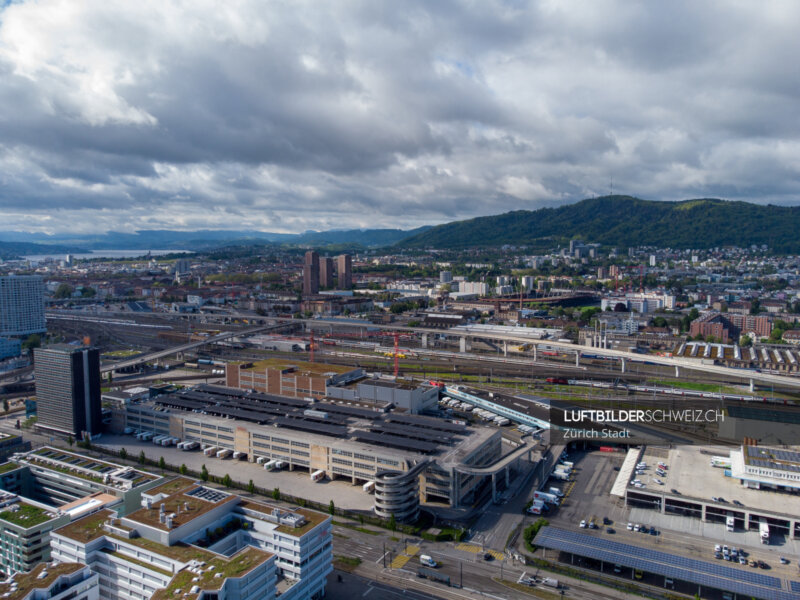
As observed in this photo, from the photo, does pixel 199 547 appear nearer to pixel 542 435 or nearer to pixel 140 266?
pixel 542 435

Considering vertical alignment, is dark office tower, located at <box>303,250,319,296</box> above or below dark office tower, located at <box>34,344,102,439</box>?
above

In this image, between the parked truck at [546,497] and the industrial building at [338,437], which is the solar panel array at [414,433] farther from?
the parked truck at [546,497]

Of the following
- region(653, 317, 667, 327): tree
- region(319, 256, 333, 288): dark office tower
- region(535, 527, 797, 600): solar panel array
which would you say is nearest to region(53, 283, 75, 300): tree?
region(319, 256, 333, 288): dark office tower

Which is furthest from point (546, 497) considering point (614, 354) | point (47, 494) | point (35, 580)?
point (614, 354)

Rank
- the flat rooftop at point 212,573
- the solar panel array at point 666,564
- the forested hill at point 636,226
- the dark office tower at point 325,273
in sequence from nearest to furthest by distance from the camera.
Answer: the flat rooftop at point 212,573 → the solar panel array at point 666,564 → the dark office tower at point 325,273 → the forested hill at point 636,226

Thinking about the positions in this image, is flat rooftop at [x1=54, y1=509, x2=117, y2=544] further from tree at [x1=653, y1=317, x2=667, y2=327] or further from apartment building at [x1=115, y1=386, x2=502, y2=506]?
tree at [x1=653, y1=317, x2=667, y2=327]

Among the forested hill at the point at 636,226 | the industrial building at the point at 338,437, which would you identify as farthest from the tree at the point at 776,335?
the forested hill at the point at 636,226

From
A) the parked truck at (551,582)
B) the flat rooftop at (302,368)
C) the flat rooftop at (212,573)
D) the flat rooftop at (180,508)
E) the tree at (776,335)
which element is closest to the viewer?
the flat rooftop at (212,573)
